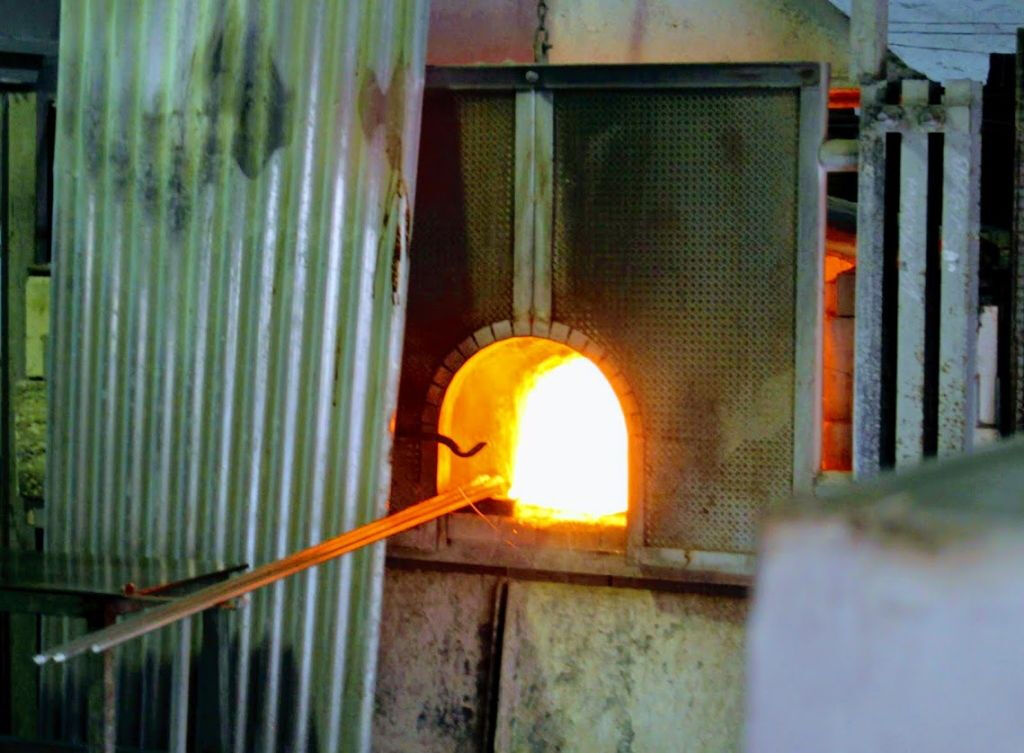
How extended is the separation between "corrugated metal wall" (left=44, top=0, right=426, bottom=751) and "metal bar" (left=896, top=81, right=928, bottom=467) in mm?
1888

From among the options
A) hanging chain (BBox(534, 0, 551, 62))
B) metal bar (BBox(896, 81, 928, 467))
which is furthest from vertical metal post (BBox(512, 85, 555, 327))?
metal bar (BBox(896, 81, 928, 467))

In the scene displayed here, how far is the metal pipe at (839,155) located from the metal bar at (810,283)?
0.9 inches

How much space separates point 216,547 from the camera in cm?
527

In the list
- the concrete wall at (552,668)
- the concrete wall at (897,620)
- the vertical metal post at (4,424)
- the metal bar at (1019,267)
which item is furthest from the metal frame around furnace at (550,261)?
the concrete wall at (897,620)

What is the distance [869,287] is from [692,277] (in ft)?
2.28

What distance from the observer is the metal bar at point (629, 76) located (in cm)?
500

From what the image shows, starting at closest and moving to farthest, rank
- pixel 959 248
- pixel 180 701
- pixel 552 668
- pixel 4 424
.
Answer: pixel 180 701 < pixel 959 248 < pixel 552 668 < pixel 4 424

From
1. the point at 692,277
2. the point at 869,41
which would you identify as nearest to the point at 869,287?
the point at 692,277

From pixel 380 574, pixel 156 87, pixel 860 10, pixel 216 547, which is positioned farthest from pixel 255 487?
pixel 860 10

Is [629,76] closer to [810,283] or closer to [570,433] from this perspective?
[810,283]

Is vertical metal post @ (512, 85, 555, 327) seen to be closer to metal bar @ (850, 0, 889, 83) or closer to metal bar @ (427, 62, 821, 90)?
metal bar @ (427, 62, 821, 90)

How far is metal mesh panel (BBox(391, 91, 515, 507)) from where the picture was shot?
5.34 metres

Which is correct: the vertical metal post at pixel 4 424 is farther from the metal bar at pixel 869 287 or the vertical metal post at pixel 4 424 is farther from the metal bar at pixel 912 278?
the metal bar at pixel 912 278

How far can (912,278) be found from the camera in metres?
4.77
